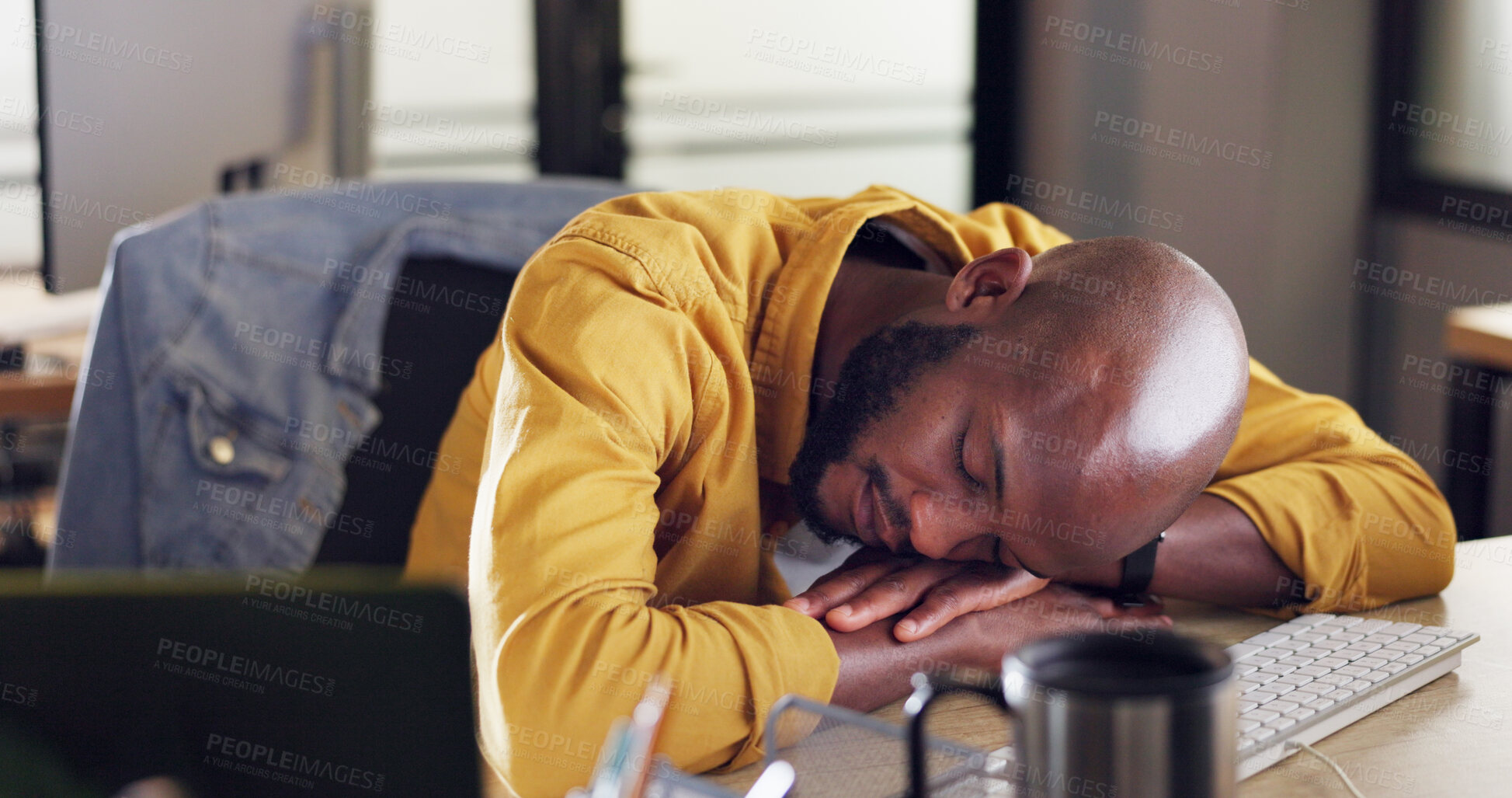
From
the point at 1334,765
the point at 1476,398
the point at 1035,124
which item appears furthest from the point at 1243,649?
the point at 1035,124

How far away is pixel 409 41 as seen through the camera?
3746 millimetres

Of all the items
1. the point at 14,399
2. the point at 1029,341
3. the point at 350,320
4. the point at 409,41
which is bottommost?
the point at 14,399

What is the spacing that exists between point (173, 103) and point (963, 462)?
1185 mm

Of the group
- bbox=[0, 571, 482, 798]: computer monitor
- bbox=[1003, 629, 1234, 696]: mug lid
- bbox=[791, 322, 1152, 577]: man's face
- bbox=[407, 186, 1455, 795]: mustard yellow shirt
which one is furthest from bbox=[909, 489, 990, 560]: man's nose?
bbox=[0, 571, 482, 798]: computer monitor

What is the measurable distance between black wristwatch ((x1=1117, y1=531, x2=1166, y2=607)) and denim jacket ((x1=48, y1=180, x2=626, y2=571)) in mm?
830

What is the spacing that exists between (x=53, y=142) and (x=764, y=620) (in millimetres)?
1166

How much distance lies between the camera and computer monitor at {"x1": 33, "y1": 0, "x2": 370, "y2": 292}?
152cm

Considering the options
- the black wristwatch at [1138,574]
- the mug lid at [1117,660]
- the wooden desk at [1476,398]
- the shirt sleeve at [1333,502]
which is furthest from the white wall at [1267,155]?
the mug lid at [1117,660]

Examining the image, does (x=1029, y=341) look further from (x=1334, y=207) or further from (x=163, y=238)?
(x=1334, y=207)

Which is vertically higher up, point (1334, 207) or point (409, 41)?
point (409, 41)

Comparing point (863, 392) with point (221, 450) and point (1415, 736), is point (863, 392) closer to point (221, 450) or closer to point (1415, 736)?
point (1415, 736)

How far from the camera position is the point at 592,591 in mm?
843

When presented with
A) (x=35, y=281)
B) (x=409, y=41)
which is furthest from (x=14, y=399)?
(x=409, y=41)

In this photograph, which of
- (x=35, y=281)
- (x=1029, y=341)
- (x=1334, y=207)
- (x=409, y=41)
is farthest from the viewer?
(x=409, y=41)
